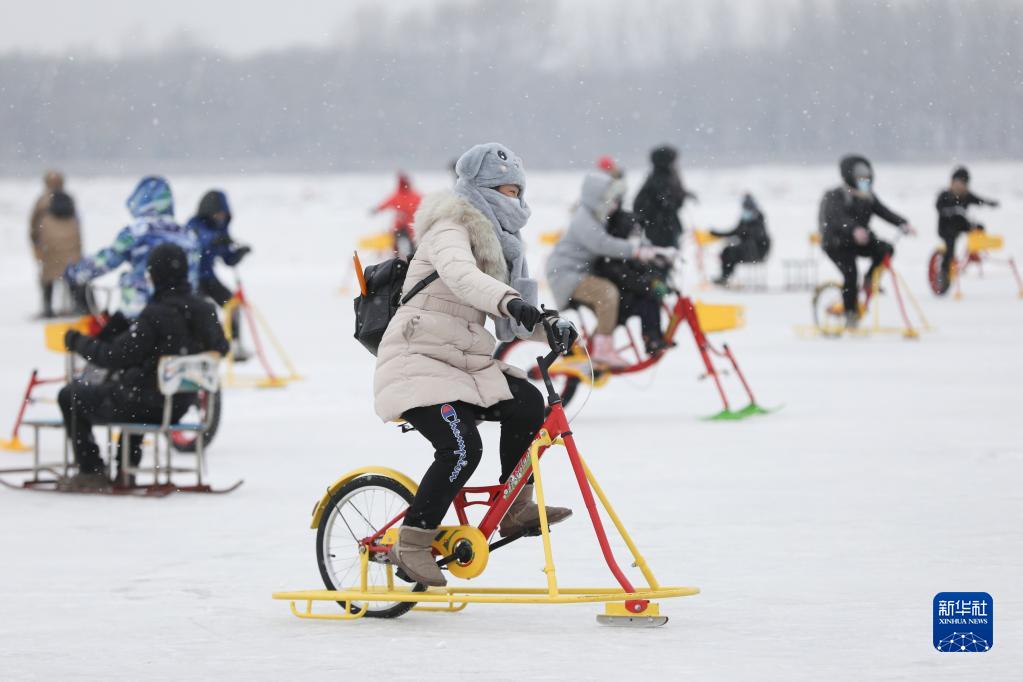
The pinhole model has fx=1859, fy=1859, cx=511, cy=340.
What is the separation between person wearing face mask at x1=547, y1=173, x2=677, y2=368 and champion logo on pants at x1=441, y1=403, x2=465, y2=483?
6302mm

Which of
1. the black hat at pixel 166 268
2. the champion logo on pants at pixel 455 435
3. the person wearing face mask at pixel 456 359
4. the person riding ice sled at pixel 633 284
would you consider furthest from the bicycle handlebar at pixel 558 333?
the person riding ice sled at pixel 633 284

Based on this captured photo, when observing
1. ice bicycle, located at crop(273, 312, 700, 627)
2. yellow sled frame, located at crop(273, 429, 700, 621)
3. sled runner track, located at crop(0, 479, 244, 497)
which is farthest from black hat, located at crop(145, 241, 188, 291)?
yellow sled frame, located at crop(273, 429, 700, 621)

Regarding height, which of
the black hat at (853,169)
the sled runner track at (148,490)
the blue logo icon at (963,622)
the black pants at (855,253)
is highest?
the black hat at (853,169)

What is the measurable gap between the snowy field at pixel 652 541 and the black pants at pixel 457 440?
0.41 metres

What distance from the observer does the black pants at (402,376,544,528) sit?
577cm

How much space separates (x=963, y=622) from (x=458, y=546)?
157cm

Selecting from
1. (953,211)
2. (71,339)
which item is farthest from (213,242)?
(953,211)

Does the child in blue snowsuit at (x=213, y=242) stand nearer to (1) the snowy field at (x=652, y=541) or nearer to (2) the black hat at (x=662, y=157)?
(1) the snowy field at (x=652, y=541)

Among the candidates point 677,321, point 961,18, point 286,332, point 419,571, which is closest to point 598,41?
point 961,18

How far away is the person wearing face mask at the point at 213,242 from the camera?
1377cm

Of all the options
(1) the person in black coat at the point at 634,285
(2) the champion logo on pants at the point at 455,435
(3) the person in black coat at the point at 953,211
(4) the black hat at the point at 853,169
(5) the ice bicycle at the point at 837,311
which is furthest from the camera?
(3) the person in black coat at the point at 953,211

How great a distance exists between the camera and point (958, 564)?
6773 millimetres

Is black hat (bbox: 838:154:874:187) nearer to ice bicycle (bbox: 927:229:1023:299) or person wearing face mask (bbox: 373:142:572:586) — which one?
ice bicycle (bbox: 927:229:1023:299)

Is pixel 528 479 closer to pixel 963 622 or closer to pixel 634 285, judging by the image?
pixel 963 622
